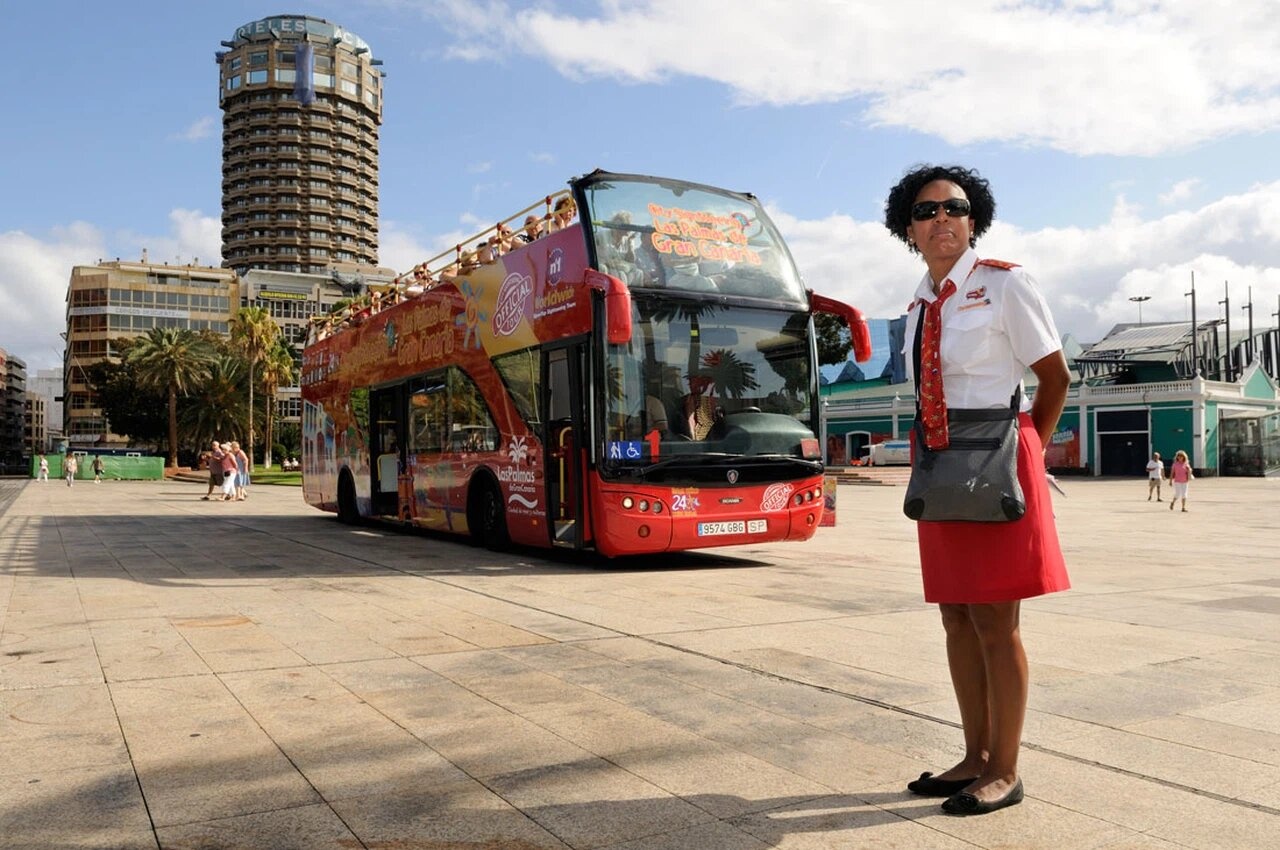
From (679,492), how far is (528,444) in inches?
84.8

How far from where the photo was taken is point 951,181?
3699mm

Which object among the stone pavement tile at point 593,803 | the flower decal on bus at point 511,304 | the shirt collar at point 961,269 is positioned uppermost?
the flower decal on bus at point 511,304

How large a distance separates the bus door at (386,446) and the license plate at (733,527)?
6.75 m

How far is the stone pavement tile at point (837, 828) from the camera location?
317 cm

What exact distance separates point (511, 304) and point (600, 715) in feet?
26.5

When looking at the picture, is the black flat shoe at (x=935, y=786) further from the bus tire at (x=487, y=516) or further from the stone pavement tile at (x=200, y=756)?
the bus tire at (x=487, y=516)

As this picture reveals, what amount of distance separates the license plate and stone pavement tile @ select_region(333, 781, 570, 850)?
698 centimetres

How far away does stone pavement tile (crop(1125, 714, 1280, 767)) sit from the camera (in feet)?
13.3

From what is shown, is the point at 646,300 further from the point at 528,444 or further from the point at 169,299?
the point at 169,299

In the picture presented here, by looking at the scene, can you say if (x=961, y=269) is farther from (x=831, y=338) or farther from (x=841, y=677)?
(x=831, y=338)

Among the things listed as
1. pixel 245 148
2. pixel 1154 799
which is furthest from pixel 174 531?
pixel 245 148

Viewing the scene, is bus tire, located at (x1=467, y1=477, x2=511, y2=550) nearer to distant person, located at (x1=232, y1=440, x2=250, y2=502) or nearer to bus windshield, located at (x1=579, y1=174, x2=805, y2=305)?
bus windshield, located at (x1=579, y1=174, x2=805, y2=305)

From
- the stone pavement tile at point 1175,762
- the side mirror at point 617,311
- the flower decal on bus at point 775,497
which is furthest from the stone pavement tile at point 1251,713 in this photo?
the flower decal on bus at point 775,497

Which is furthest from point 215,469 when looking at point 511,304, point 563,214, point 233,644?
point 233,644
